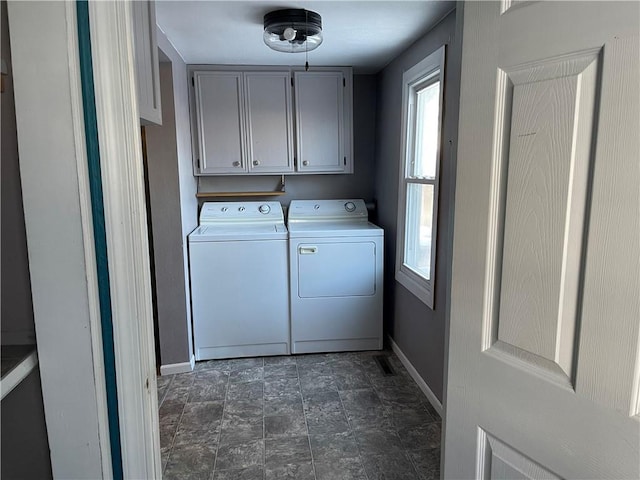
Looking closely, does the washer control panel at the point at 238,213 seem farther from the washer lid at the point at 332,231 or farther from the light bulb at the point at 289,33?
the light bulb at the point at 289,33

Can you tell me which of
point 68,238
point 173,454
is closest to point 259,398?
point 173,454

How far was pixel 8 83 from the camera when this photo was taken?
730 millimetres

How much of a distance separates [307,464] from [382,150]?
2387mm

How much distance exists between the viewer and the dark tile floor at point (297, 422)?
197 centimetres

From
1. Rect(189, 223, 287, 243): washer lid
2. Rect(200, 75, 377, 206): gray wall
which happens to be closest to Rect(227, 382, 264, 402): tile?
Rect(189, 223, 287, 243): washer lid

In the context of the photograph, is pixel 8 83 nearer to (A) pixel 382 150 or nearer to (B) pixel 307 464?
(B) pixel 307 464

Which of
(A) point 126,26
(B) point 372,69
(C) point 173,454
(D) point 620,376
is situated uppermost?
(B) point 372,69

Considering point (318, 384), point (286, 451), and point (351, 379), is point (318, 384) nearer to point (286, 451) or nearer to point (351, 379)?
point (351, 379)

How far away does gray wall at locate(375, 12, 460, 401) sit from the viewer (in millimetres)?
2170

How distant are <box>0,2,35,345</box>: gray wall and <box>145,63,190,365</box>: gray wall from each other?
6.54 feet

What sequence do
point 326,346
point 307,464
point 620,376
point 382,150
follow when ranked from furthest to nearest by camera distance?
1. point 382,150
2. point 326,346
3. point 307,464
4. point 620,376

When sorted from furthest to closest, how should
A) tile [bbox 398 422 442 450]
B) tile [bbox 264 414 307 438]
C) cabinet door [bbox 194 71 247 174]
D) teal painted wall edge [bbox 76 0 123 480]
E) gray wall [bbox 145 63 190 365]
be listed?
1. cabinet door [bbox 194 71 247 174]
2. gray wall [bbox 145 63 190 365]
3. tile [bbox 264 414 307 438]
4. tile [bbox 398 422 442 450]
5. teal painted wall edge [bbox 76 0 123 480]

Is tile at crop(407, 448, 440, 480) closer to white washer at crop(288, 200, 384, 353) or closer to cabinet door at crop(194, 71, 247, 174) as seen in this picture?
white washer at crop(288, 200, 384, 353)

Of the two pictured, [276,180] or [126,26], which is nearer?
[126,26]
